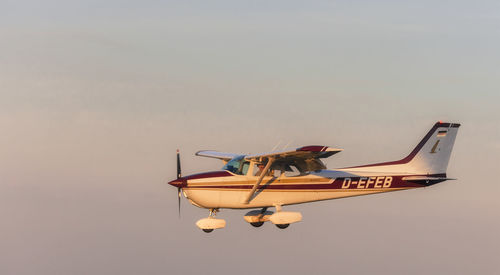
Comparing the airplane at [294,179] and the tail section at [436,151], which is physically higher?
the tail section at [436,151]

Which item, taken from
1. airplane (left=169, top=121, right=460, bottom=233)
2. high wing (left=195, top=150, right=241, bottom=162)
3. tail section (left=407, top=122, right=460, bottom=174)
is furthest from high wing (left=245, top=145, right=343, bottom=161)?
tail section (left=407, top=122, right=460, bottom=174)

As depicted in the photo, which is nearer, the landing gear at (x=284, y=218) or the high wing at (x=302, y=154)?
the high wing at (x=302, y=154)

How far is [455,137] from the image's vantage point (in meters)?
30.6

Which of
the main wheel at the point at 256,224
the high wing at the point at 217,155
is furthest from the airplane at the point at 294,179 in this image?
the high wing at the point at 217,155

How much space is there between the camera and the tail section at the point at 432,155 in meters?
30.3

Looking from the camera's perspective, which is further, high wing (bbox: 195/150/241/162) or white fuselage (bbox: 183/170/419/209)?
high wing (bbox: 195/150/241/162)

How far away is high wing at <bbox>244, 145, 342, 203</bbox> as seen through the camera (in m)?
26.0

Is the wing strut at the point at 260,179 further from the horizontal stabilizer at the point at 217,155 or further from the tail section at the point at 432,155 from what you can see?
the tail section at the point at 432,155

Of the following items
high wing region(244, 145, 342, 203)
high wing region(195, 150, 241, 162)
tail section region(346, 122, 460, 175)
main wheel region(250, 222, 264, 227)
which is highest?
tail section region(346, 122, 460, 175)

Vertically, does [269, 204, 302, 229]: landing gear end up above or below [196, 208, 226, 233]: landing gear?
above

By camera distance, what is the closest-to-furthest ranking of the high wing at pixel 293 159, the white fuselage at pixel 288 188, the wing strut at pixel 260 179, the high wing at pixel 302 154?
the high wing at pixel 302 154
the high wing at pixel 293 159
the wing strut at pixel 260 179
the white fuselage at pixel 288 188

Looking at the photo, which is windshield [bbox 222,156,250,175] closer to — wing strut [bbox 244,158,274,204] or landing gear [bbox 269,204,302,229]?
wing strut [bbox 244,158,274,204]

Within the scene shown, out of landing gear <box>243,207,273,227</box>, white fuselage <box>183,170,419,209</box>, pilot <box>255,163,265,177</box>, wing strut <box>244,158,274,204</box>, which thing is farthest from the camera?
landing gear <box>243,207,273,227</box>

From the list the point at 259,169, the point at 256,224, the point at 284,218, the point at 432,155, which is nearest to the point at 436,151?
the point at 432,155
